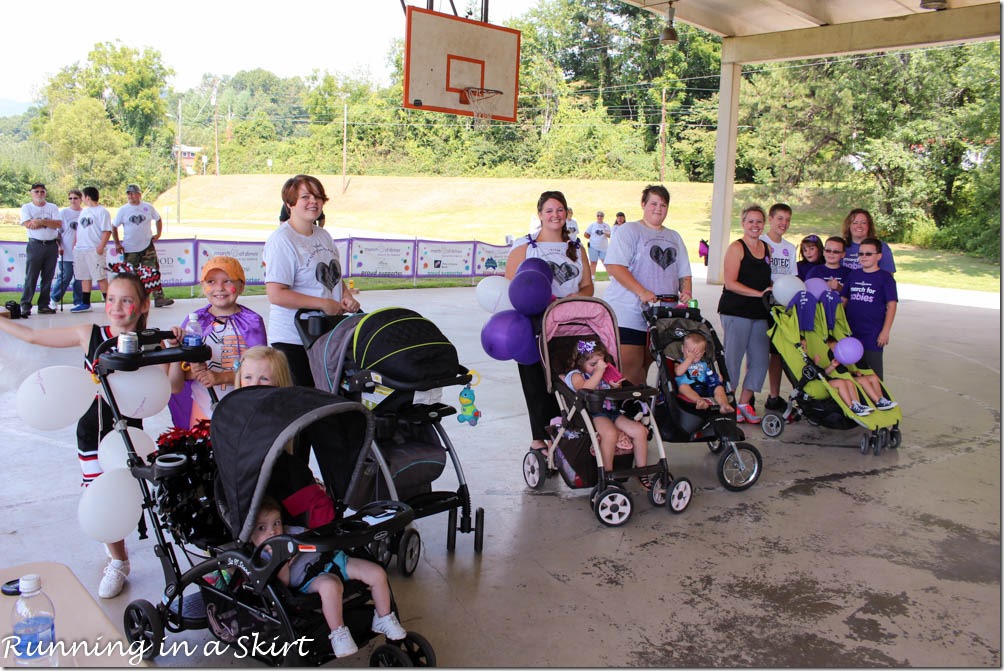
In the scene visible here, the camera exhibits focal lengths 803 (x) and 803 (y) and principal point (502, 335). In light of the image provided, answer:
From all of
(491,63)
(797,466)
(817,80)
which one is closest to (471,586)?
(797,466)

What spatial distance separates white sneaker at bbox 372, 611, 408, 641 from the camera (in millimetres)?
2393

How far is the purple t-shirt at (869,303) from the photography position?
5.54 metres

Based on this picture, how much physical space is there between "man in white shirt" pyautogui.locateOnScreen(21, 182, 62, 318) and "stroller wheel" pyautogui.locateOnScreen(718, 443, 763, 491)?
8067mm

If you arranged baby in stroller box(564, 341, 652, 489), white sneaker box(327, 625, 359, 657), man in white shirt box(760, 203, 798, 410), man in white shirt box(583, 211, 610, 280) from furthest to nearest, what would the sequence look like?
man in white shirt box(583, 211, 610, 280) < man in white shirt box(760, 203, 798, 410) < baby in stroller box(564, 341, 652, 489) < white sneaker box(327, 625, 359, 657)

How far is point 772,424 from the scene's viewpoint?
5.63 metres

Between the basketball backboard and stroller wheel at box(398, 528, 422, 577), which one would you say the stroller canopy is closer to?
stroller wheel at box(398, 528, 422, 577)

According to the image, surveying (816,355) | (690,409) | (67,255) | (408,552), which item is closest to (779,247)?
(816,355)

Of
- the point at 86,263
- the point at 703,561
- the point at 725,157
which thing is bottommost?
the point at 703,561

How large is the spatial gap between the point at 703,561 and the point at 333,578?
73.3 inches

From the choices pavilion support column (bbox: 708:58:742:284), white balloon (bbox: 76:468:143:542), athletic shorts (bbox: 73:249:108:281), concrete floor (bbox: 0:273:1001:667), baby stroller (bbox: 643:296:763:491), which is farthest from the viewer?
pavilion support column (bbox: 708:58:742:284)

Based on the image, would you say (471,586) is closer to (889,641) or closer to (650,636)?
(650,636)

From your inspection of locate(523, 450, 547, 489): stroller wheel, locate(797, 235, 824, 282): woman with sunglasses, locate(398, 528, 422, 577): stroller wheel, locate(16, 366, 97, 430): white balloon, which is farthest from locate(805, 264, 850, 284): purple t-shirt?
locate(16, 366, 97, 430): white balloon

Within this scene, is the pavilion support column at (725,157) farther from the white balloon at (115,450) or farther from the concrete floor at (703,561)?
the white balloon at (115,450)

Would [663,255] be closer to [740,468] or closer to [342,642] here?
[740,468]
